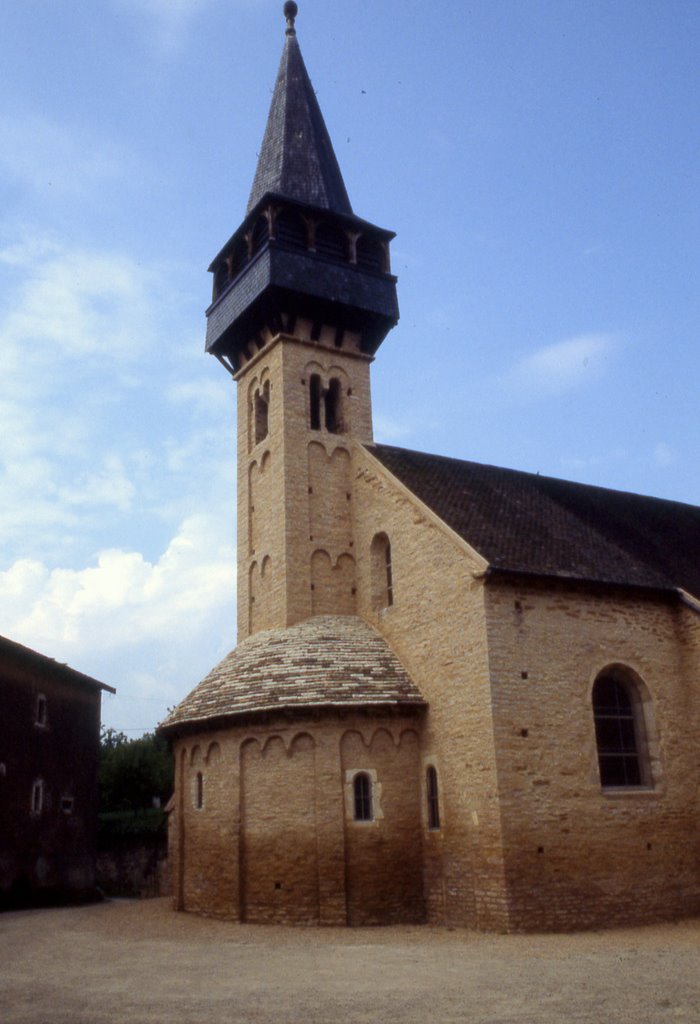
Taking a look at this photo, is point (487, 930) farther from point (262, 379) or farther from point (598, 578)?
point (262, 379)

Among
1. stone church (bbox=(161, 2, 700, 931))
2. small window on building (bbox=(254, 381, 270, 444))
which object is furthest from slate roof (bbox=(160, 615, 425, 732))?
small window on building (bbox=(254, 381, 270, 444))

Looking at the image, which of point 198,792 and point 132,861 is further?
point 132,861

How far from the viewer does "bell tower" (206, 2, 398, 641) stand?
2472cm

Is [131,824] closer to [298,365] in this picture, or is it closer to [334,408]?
[334,408]

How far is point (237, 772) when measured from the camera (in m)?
20.3

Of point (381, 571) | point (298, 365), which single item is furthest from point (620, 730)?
point (298, 365)

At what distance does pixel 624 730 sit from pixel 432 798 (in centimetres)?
462

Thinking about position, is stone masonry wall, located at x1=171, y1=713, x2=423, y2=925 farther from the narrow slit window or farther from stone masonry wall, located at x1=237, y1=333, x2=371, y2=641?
the narrow slit window

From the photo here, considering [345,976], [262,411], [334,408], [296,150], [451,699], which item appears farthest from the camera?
[296,150]

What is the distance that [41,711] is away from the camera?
28047 mm

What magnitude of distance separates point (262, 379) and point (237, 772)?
12492 mm

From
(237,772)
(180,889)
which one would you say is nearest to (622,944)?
(237,772)

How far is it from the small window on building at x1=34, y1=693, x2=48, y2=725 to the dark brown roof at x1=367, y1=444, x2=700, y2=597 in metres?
13.4

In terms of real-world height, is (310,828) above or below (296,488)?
below
